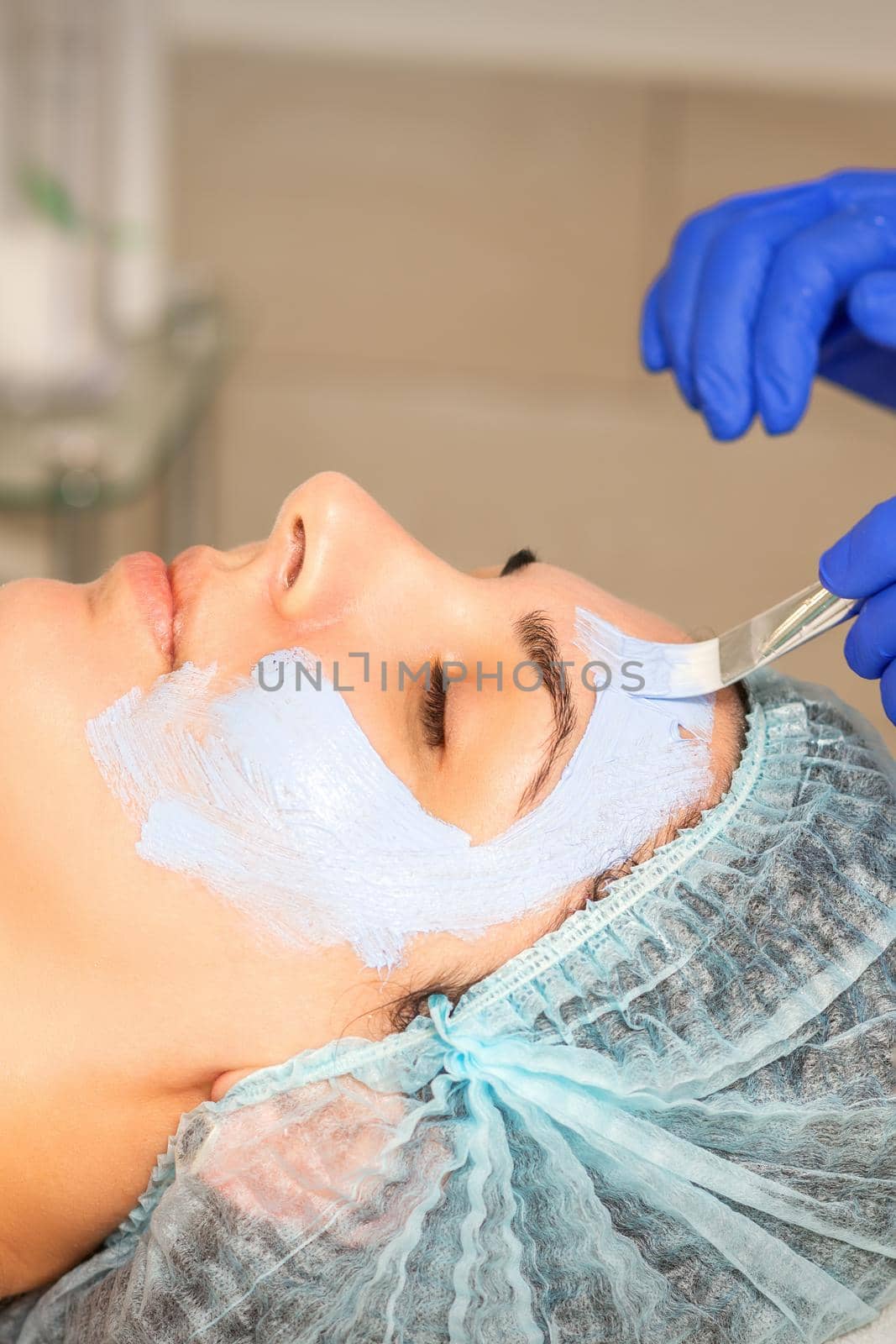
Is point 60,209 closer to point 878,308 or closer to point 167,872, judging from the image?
point 878,308

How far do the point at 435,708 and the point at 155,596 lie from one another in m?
0.23

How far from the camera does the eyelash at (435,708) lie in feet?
2.94

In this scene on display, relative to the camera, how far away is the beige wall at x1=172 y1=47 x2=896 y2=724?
2422mm

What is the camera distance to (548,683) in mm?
899

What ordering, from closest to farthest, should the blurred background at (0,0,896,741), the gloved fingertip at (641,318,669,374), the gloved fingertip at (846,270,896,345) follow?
the gloved fingertip at (846,270,896,345) → the gloved fingertip at (641,318,669,374) → the blurred background at (0,0,896,741)

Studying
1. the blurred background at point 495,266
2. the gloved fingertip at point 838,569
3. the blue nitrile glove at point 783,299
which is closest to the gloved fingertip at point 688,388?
the blue nitrile glove at point 783,299

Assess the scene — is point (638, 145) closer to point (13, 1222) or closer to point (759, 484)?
point (759, 484)

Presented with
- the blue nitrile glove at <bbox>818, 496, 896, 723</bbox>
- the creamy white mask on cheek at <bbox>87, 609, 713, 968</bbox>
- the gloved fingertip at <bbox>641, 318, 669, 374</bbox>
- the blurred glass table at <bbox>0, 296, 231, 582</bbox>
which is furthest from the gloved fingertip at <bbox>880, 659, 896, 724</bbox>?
the blurred glass table at <bbox>0, 296, 231, 582</bbox>

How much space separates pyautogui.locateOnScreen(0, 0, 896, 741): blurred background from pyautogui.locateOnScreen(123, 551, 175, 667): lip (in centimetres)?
130

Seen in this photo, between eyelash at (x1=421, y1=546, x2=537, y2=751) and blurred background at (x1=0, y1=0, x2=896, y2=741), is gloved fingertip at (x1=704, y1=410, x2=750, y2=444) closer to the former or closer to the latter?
eyelash at (x1=421, y1=546, x2=537, y2=751)

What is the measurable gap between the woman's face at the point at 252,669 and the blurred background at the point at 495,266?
1.35 metres

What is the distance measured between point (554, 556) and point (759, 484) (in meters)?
0.46

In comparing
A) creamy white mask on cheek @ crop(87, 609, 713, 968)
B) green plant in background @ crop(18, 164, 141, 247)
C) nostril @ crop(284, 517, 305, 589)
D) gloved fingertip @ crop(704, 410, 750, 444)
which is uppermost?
green plant in background @ crop(18, 164, 141, 247)

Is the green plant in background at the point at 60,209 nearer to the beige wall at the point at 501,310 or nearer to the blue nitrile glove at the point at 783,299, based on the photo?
the beige wall at the point at 501,310
